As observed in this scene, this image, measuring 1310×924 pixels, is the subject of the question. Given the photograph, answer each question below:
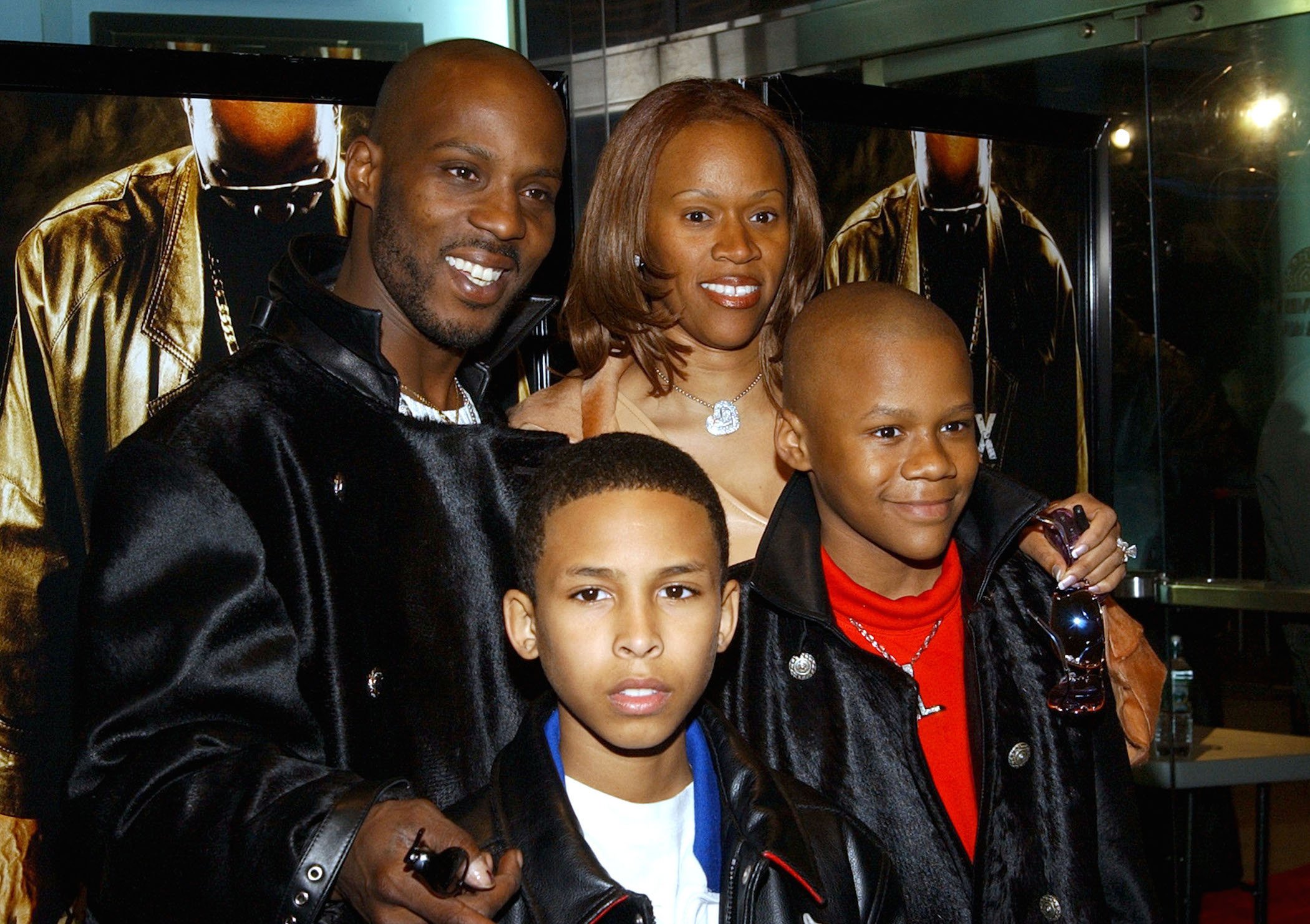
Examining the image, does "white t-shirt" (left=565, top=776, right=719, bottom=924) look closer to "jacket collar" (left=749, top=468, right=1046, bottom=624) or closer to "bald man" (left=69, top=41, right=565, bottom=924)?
"bald man" (left=69, top=41, right=565, bottom=924)

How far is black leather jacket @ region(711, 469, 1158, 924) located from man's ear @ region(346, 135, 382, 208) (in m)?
0.92

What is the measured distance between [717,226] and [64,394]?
131 cm

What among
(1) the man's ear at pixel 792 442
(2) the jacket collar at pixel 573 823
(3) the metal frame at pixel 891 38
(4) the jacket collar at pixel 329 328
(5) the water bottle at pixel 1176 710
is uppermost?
(3) the metal frame at pixel 891 38

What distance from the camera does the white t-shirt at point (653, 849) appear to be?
1944 mm

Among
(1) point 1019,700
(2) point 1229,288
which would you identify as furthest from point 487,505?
(2) point 1229,288

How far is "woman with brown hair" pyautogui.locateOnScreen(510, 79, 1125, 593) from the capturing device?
2779 mm

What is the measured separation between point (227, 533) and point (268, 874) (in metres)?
0.50

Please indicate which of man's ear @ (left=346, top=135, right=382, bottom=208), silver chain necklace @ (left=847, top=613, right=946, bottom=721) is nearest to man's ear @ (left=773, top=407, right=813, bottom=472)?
silver chain necklace @ (left=847, top=613, right=946, bottom=721)

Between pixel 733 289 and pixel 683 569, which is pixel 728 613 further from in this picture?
pixel 733 289

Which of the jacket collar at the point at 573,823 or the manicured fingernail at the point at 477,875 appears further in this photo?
the jacket collar at the point at 573,823

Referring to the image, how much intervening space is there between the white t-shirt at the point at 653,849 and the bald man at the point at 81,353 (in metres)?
1.14

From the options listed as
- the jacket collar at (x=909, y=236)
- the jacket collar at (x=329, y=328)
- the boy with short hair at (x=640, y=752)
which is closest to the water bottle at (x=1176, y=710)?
the jacket collar at (x=909, y=236)

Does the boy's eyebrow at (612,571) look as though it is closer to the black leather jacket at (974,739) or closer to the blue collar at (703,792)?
the blue collar at (703,792)

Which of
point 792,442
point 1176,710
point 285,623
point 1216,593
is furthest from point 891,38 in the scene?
point 285,623
